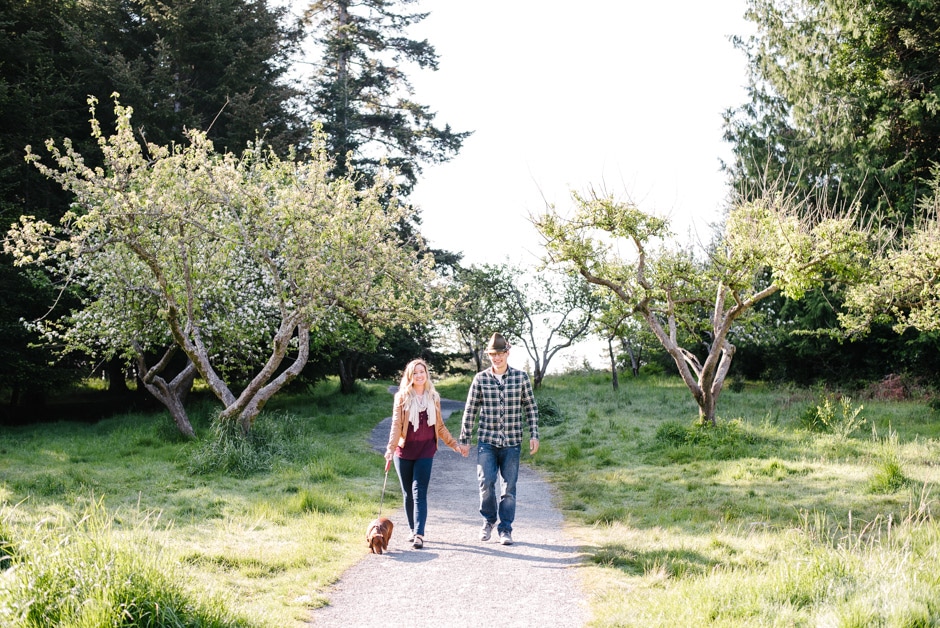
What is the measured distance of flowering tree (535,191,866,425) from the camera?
12.6m

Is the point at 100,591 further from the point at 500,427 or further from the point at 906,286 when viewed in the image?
the point at 906,286

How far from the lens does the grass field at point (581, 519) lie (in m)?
4.87

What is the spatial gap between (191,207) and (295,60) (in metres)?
22.1

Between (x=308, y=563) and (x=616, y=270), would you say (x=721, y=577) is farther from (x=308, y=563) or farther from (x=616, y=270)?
(x=616, y=270)

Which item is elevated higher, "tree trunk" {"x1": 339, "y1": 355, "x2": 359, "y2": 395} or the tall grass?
"tree trunk" {"x1": 339, "y1": 355, "x2": 359, "y2": 395}

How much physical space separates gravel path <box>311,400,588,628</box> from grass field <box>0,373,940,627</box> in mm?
278

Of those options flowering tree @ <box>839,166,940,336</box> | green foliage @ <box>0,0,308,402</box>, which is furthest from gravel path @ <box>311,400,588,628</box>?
green foliage @ <box>0,0,308,402</box>

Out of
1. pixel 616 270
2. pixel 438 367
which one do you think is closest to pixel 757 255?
pixel 616 270

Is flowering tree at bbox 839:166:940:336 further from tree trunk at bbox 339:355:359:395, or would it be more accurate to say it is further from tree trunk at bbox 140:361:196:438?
tree trunk at bbox 339:355:359:395

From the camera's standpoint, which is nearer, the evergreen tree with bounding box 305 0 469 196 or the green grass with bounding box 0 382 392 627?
the green grass with bounding box 0 382 392 627

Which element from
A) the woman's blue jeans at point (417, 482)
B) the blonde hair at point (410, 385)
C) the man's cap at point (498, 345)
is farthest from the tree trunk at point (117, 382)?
the man's cap at point (498, 345)

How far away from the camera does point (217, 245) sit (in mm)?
14891

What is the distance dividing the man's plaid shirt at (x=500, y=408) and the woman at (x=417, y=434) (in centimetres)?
38

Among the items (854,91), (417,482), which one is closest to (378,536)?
(417,482)
